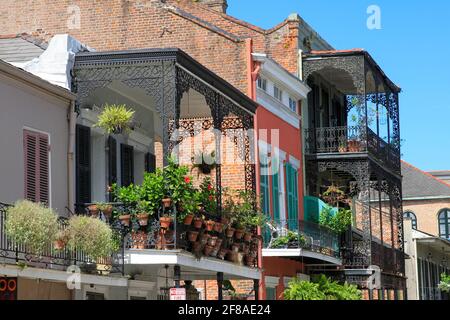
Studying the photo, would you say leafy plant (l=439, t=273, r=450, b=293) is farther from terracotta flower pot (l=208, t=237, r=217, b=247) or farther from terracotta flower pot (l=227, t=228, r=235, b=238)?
terracotta flower pot (l=208, t=237, r=217, b=247)

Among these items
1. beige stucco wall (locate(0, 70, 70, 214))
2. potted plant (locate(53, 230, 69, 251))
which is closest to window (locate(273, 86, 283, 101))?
beige stucco wall (locate(0, 70, 70, 214))

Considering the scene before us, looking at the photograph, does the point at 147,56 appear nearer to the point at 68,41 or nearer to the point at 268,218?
the point at 68,41

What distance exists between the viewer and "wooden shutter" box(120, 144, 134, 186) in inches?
820

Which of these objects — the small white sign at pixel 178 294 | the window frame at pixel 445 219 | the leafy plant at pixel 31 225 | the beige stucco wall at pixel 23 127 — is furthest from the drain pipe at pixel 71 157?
the window frame at pixel 445 219

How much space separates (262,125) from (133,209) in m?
8.86

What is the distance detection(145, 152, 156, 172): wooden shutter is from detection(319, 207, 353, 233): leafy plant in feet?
25.0

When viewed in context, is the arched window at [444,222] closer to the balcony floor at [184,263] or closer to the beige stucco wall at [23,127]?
the balcony floor at [184,263]

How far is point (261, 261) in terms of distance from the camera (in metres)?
24.7

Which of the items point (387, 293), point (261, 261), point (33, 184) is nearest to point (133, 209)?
point (33, 184)

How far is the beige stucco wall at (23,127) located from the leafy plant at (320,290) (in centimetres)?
902

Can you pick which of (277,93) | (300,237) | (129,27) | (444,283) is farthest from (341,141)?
(444,283)

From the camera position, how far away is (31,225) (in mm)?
14500
